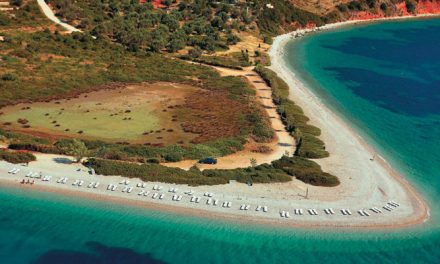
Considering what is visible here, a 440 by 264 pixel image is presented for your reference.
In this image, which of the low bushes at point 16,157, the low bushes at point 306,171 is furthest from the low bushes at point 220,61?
the low bushes at point 16,157

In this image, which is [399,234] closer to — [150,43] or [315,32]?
[150,43]

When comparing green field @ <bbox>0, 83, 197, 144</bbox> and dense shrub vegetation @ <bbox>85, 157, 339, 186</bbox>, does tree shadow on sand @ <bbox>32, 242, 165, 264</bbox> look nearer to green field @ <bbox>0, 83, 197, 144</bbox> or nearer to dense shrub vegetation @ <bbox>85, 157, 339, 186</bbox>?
dense shrub vegetation @ <bbox>85, 157, 339, 186</bbox>

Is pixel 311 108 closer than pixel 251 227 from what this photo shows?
No

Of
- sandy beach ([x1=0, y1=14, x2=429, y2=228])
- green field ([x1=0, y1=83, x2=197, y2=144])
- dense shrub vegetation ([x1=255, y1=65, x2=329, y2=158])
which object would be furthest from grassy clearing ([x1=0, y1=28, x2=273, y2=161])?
sandy beach ([x1=0, y1=14, x2=429, y2=228])

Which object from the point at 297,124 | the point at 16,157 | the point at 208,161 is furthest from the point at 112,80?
the point at 208,161

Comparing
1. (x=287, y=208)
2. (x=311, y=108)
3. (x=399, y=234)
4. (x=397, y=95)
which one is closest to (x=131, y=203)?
(x=287, y=208)

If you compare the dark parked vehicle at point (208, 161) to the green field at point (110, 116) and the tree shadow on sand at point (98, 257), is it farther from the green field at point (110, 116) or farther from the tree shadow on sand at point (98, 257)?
the tree shadow on sand at point (98, 257)

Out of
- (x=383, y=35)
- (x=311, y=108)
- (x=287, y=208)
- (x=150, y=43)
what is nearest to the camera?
(x=287, y=208)
